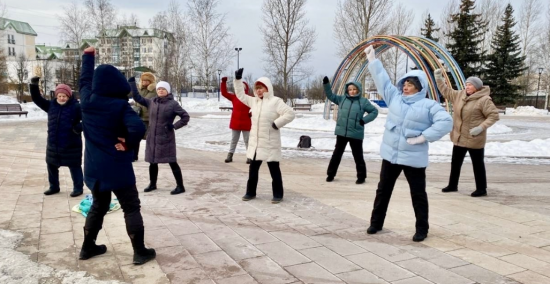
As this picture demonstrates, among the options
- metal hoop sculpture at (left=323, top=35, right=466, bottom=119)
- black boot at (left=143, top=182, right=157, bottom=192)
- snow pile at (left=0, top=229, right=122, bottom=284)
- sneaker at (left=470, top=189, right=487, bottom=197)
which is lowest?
snow pile at (left=0, top=229, right=122, bottom=284)

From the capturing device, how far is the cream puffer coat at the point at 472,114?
558 centimetres

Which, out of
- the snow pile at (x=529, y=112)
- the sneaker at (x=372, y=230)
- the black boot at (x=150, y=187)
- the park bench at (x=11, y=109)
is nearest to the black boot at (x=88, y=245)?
the black boot at (x=150, y=187)

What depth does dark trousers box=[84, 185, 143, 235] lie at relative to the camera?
10.8ft

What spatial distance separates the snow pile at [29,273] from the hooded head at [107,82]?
140 cm

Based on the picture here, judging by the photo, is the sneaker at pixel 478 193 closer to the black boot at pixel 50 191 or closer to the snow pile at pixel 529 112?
the black boot at pixel 50 191

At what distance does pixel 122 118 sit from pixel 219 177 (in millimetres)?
3975

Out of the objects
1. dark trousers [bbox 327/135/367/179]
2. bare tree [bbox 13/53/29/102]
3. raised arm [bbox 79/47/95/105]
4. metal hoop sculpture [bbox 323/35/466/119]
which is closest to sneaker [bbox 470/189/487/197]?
dark trousers [bbox 327/135/367/179]

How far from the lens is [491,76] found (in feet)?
133

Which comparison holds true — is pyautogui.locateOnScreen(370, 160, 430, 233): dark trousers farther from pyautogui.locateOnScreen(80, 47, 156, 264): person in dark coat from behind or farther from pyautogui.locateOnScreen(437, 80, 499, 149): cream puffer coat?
pyautogui.locateOnScreen(80, 47, 156, 264): person in dark coat from behind

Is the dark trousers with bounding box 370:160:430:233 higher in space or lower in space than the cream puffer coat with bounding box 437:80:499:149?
lower

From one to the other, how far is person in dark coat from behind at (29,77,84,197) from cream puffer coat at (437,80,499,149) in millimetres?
4962

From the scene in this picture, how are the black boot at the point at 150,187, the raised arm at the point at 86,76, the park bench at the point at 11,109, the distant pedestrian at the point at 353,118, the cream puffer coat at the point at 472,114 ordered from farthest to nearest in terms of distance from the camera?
the park bench at the point at 11,109
the distant pedestrian at the point at 353,118
the black boot at the point at 150,187
the cream puffer coat at the point at 472,114
the raised arm at the point at 86,76

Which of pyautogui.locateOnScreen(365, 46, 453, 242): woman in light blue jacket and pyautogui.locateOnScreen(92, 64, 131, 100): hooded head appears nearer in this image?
pyautogui.locateOnScreen(92, 64, 131, 100): hooded head

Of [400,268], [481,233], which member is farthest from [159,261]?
[481,233]
